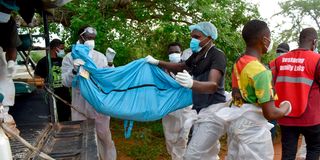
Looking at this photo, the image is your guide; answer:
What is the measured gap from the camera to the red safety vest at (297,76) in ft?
12.8

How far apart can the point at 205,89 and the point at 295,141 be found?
50.5 inches

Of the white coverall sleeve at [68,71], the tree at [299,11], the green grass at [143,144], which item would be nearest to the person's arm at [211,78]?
the white coverall sleeve at [68,71]

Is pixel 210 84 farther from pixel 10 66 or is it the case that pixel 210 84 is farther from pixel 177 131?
pixel 177 131

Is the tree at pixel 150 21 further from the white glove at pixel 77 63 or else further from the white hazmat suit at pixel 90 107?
the white glove at pixel 77 63

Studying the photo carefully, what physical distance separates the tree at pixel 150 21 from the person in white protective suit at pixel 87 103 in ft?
3.82

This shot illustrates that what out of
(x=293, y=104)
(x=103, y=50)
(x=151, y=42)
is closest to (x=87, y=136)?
(x=293, y=104)

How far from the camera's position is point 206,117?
3639 mm

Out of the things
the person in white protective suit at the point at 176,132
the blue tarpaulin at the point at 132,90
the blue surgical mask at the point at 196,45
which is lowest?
the person in white protective suit at the point at 176,132

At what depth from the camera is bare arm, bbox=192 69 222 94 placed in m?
3.37

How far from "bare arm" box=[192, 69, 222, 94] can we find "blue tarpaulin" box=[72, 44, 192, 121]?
0.75 m

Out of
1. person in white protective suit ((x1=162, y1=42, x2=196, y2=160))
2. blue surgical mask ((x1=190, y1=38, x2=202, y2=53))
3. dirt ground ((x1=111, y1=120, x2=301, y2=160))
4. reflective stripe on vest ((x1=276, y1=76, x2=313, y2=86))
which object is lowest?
dirt ground ((x1=111, y1=120, x2=301, y2=160))

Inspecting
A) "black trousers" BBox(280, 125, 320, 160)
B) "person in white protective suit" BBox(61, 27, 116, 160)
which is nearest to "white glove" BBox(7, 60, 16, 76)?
"person in white protective suit" BBox(61, 27, 116, 160)

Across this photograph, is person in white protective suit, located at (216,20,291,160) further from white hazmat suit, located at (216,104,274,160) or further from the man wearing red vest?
the man wearing red vest

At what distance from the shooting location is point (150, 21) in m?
7.07
